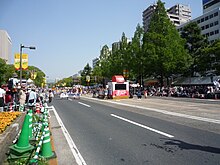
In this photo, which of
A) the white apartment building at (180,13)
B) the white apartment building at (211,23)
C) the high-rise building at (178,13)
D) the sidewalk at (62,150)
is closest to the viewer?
the sidewalk at (62,150)

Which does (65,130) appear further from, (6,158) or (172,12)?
(172,12)

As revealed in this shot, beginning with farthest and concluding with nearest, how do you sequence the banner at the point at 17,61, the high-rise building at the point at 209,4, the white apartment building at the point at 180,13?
1. the white apartment building at the point at 180,13
2. the high-rise building at the point at 209,4
3. the banner at the point at 17,61

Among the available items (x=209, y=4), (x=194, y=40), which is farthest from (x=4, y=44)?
(x=209, y=4)

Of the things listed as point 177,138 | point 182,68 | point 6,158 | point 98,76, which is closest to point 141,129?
point 177,138

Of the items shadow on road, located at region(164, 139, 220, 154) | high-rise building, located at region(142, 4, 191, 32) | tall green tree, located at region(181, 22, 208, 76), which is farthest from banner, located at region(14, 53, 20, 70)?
high-rise building, located at region(142, 4, 191, 32)

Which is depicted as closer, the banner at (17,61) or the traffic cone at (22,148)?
the traffic cone at (22,148)

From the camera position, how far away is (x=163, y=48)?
131ft

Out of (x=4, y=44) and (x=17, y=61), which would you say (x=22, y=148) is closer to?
(x=17, y=61)

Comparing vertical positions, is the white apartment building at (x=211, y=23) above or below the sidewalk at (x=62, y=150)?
above

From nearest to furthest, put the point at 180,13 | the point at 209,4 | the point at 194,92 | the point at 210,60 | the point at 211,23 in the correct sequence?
the point at 194,92, the point at 210,60, the point at 211,23, the point at 209,4, the point at 180,13

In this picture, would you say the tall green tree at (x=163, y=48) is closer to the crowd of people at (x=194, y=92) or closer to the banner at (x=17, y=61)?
the crowd of people at (x=194, y=92)

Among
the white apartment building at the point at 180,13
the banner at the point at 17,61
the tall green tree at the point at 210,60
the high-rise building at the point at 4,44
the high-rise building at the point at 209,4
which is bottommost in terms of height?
the banner at the point at 17,61

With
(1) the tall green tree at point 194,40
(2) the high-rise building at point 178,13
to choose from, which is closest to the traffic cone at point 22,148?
(1) the tall green tree at point 194,40

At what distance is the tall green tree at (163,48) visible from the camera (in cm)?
3991
